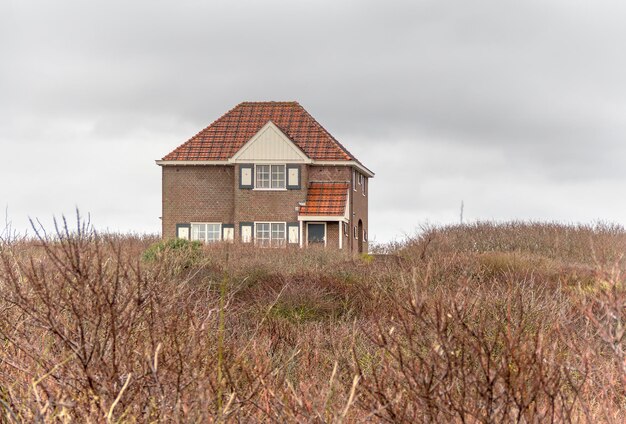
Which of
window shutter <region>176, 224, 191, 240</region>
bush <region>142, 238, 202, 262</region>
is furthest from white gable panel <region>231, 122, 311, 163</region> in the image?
bush <region>142, 238, 202, 262</region>

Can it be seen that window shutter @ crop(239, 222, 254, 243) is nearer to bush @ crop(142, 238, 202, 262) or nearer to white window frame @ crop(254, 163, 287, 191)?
white window frame @ crop(254, 163, 287, 191)

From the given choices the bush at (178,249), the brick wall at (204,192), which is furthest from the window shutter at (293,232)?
the bush at (178,249)

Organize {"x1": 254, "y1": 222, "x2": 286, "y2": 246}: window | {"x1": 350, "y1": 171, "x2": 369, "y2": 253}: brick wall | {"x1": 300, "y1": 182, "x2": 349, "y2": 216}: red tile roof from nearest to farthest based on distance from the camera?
1. {"x1": 300, "y1": 182, "x2": 349, "y2": 216}: red tile roof
2. {"x1": 254, "y1": 222, "x2": 286, "y2": 246}: window
3. {"x1": 350, "y1": 171, "x2": 369, "y2": 253}: brick wall

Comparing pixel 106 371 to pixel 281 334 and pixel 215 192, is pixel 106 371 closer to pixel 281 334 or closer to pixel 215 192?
pixel 281 334

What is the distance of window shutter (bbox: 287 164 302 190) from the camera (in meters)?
36.1

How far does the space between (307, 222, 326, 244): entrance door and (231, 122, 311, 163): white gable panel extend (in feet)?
8.64

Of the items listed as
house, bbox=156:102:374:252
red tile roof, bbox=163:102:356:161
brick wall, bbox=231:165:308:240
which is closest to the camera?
house, bbox=156:102:374:252

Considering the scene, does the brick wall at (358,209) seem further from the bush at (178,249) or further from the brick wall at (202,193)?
the bush at (178,249)

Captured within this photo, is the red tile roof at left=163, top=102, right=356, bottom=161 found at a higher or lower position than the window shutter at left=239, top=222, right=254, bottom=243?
higher

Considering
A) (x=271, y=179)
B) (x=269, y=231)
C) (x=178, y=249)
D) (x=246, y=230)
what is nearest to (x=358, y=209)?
(x=271, y=179)

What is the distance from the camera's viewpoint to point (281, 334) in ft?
45.3

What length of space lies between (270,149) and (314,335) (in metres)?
22.7

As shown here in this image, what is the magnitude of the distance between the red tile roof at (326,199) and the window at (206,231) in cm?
378

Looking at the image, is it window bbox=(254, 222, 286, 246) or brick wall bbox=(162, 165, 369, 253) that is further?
brick wall bbox=(162, 165, 369, 253)
